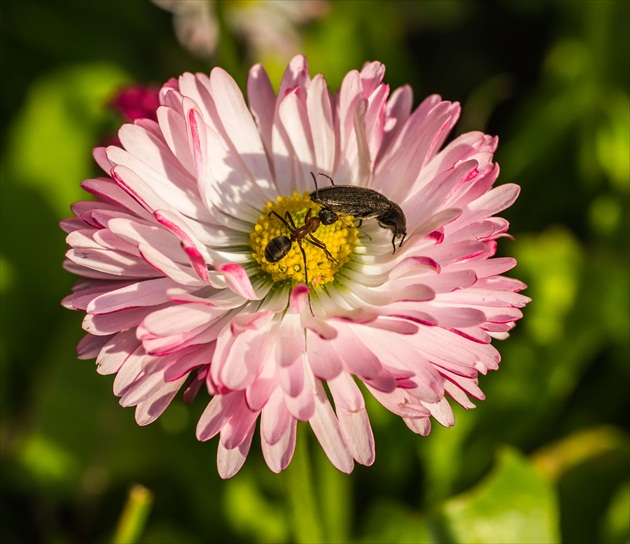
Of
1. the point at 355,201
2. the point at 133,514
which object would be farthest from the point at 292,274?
the point at 133,514

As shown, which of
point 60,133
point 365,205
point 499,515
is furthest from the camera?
point 60,133

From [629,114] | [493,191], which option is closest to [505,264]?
[493,191]

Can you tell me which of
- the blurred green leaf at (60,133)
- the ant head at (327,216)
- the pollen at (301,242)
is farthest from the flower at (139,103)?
the blurred green leaf at (60,133)

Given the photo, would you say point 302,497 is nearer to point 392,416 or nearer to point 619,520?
point 392,416

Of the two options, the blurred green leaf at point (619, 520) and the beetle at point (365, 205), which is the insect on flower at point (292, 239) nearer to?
the beetle at point (365, 205)

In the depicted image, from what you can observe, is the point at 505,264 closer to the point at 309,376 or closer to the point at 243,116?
the point at 309,376

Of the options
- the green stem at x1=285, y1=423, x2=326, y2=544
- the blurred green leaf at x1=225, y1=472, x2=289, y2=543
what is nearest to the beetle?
the green stem at x1=285, y1=423, x2=326, y2=544

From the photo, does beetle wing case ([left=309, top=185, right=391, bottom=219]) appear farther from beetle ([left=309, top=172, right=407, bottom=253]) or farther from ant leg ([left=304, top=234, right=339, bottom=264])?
ant leg ([left=304, top=234, right=339, bottom=264])
